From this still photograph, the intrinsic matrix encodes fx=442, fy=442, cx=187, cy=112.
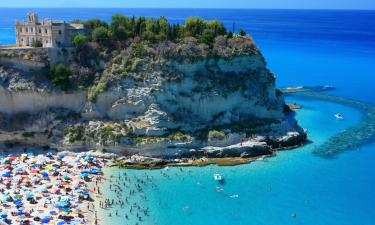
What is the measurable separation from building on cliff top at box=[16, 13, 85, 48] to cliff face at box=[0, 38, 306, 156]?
6.46 metres

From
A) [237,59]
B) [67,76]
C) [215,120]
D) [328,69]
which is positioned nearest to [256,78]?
[237,59]

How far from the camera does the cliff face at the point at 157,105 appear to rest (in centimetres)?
5594

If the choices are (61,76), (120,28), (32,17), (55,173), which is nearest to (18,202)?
(55,173)

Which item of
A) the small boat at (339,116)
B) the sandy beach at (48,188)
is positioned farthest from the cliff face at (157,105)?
the small boat at (339,116)

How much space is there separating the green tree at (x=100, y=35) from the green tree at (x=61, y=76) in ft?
23.4

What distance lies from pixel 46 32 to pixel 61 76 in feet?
28.0

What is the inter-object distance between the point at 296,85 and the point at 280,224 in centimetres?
6192

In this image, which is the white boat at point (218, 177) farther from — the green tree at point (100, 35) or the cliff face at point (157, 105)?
the green tree at point (100, 35)

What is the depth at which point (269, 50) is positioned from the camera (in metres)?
148

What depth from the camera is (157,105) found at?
191 ft

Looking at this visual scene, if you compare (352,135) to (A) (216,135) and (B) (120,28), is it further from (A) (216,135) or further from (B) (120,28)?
(B) (120,28)

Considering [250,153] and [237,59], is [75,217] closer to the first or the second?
[250,153]

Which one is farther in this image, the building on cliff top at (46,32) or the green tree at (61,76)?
the building on cliff top at (46,32)

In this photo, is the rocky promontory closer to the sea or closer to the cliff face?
the cliff face
